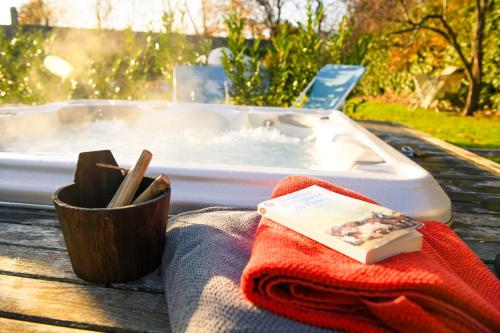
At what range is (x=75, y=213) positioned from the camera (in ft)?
2.48

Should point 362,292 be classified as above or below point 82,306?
above

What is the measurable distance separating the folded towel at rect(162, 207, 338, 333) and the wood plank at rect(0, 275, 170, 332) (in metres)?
0.05

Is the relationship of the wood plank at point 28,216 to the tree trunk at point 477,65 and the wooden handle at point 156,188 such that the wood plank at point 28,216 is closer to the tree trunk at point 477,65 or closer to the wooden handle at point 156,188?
the wooden handle at point 156,188

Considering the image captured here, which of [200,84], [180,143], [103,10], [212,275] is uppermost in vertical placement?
[103,10]

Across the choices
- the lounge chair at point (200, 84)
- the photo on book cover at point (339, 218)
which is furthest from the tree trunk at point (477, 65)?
the photo on book cover at point (339, 218)

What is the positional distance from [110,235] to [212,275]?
0.24 meters

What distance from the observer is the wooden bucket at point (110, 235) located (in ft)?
2.49

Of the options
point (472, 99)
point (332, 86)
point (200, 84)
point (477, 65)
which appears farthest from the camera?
point (472, 99)

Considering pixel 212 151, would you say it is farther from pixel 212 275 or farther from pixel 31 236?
pixel 212 275

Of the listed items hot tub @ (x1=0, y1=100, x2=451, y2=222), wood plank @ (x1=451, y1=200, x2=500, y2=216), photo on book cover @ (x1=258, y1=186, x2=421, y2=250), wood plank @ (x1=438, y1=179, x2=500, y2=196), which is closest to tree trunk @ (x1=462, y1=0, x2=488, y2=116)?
hot tub @ (x1=0, y1=100, x2=451, y2=222)

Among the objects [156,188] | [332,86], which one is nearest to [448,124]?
[332,86]

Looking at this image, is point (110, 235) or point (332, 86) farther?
point (332, 86)

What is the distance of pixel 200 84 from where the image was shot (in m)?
4.19

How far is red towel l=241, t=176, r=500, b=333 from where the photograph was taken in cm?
55
